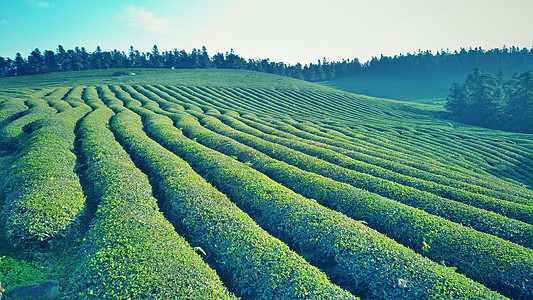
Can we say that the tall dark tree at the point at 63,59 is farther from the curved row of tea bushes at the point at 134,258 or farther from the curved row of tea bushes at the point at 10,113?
the curved row of tea bushes at the point at 134,258

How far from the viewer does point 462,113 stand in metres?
86.3

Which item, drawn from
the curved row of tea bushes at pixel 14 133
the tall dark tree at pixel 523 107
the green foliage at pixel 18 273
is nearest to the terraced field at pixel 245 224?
the curved row of tea bushes at pixel 14 133

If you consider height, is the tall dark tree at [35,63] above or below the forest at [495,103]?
above

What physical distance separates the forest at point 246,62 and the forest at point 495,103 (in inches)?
3482

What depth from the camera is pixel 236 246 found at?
1240 centimetres

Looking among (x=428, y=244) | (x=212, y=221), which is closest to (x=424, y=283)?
(x=428, y=244)

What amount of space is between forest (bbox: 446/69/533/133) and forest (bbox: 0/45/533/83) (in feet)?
290

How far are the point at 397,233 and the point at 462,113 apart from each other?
304 feet

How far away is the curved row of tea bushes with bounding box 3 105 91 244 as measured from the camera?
40.4 feet

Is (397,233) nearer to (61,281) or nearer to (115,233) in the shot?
(115,233)

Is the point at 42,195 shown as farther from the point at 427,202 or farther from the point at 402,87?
the point at 402,87

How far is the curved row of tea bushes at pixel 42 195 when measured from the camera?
40.4 feet

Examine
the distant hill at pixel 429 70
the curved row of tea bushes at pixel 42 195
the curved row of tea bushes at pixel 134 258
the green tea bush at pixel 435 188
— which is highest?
the distant hill at pixel 429 70

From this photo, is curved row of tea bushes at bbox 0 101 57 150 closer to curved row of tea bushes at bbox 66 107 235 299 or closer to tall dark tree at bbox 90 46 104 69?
curved row of tea bushes at bbox 66 107 235 299
